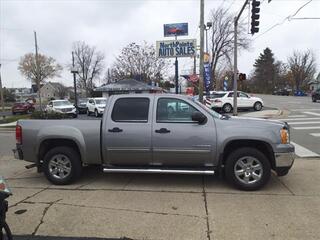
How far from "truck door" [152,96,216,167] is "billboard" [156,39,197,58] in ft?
46.8

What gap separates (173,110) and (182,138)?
57 centimetres

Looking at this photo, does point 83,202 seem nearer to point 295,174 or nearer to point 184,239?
point 184,239

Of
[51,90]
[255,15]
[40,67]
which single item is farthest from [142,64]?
[51,90]

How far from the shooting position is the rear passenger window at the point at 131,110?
6297 millimetres

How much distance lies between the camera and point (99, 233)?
4297mm

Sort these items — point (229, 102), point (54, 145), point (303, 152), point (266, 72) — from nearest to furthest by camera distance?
point (54, 145), point (303, 152), point (229, 102), point (266, 72)

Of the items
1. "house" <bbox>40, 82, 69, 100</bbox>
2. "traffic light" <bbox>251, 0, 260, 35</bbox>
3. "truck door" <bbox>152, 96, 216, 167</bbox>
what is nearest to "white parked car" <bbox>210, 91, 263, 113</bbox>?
"traffic light" <bbox>251, 0, 260, 35</bbox>

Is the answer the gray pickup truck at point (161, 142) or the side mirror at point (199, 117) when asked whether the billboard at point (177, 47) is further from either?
the side mirror at point (199, 117)

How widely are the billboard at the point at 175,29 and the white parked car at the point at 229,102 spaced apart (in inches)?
303

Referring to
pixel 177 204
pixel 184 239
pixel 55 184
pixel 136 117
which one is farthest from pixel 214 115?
pixel 55 184

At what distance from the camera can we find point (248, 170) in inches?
236

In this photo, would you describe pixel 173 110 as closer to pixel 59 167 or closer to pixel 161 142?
pixel 161 142

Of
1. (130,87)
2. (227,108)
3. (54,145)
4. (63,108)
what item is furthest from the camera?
(130,87)

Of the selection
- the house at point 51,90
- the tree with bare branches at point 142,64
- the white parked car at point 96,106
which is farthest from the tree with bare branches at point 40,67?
the white parked car at point 96,106
